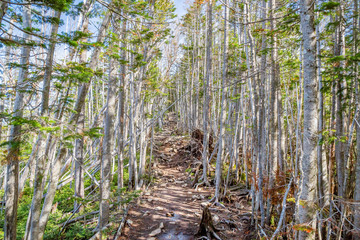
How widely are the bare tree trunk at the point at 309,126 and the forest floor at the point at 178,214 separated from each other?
2.12 m

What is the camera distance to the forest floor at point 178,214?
4.54 m

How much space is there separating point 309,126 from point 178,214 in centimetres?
436

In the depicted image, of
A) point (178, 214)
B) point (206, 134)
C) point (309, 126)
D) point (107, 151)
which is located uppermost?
point (309, 126)

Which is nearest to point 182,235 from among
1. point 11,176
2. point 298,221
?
point 298,221

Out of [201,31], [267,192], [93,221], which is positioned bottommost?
[93,221]

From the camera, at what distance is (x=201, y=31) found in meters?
13.5

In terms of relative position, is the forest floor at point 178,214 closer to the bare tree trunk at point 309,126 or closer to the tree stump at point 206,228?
the tree stump at point 206,228

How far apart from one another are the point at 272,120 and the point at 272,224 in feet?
7.33

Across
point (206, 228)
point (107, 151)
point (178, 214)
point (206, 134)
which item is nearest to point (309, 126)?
point (206, 228)

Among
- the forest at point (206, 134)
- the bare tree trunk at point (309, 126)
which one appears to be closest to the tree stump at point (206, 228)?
the forest at point (206, 134)

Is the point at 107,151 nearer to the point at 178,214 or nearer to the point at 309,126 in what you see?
the point at 178,214

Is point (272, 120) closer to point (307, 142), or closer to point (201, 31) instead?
point (307, 142)

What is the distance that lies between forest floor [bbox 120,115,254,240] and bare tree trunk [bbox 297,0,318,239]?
2.12 metres

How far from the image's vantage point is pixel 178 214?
5.57 metres
